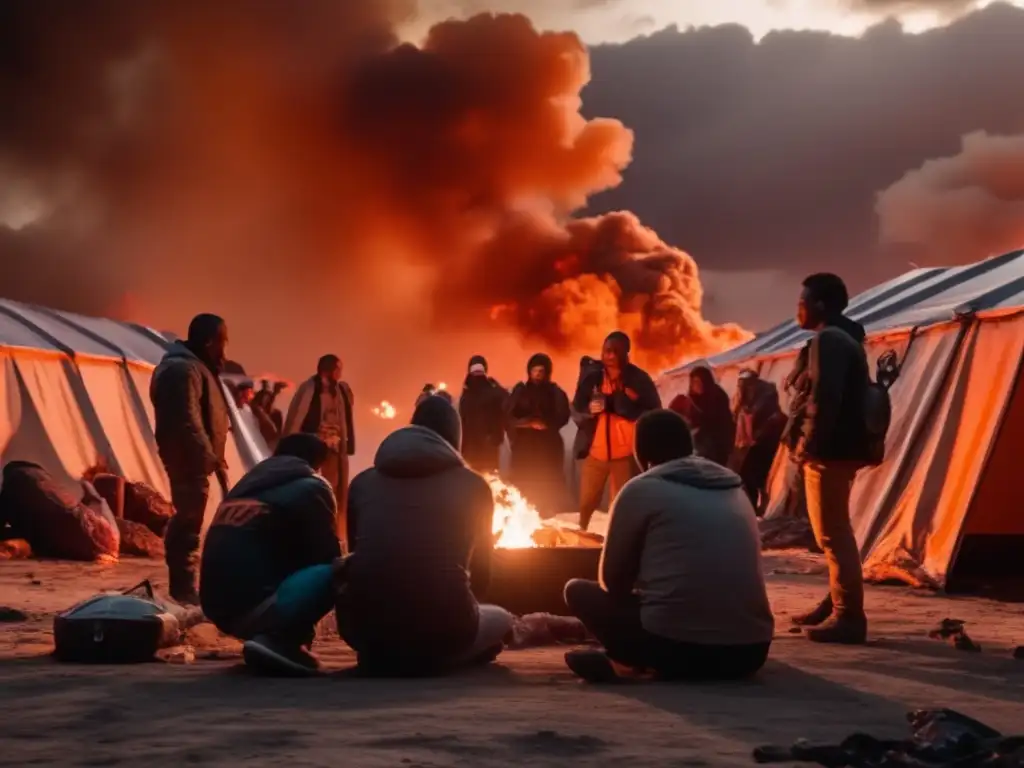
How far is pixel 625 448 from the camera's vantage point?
9578mm

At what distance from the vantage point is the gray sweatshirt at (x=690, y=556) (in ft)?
15.4

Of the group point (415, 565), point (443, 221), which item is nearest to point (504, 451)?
point (443, 221)

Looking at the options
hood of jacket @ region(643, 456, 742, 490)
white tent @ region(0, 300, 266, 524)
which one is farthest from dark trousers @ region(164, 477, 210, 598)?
white tent @ region(0, 300, 266, 524)

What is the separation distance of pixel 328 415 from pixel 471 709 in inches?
310

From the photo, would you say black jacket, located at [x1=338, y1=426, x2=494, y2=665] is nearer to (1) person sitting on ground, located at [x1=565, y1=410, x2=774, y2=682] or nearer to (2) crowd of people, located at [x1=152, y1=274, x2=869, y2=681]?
(2) crowd of people, located at [x1=152, y1=274, x2=869, y2=681]

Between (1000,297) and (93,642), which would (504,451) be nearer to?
(1000,297)

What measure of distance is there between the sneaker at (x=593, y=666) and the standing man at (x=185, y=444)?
299 cm

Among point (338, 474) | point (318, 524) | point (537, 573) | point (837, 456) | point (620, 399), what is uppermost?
point (620, 399)

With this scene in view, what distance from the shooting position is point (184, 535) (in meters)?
7.09

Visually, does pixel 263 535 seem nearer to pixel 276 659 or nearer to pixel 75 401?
pixel 276 659

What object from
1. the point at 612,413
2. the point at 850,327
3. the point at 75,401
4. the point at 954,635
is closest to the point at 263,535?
the point at 850,327

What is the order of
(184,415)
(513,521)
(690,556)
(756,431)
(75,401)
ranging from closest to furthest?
(690,556)
(184,415)
(513,521)
(75,401)
(756,431)

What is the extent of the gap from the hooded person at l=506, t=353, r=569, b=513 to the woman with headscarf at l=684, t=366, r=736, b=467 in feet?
4.74

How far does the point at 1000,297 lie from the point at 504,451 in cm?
1098
